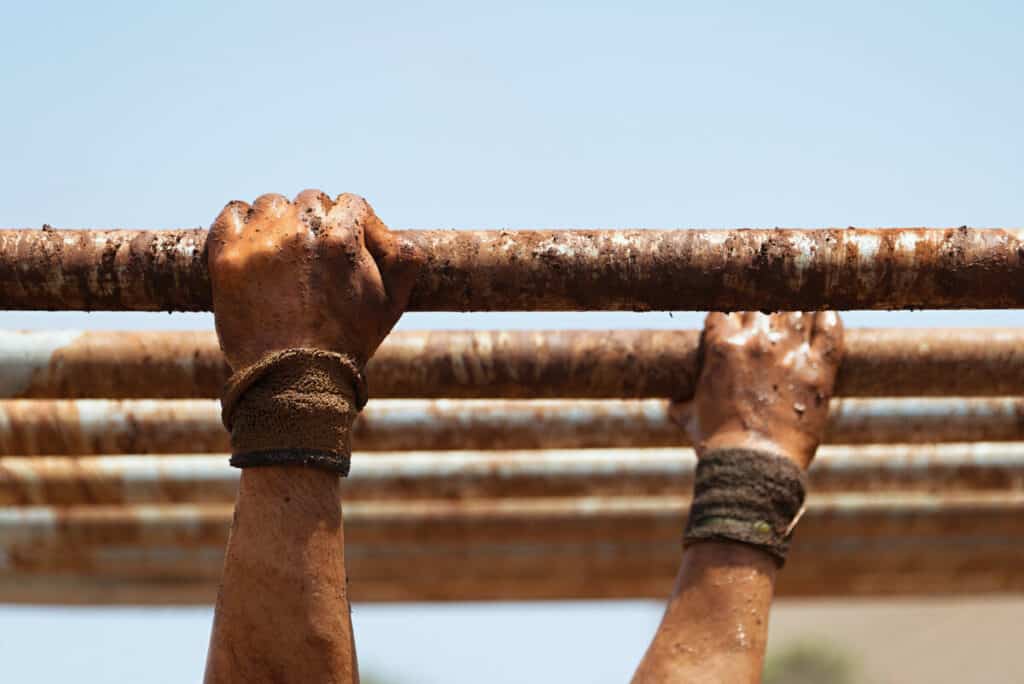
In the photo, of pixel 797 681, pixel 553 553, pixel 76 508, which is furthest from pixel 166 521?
pixel 797 681

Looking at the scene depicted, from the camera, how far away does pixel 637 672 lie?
454cm

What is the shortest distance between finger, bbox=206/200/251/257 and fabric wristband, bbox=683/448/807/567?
75.1 inches

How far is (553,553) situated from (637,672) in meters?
2.06

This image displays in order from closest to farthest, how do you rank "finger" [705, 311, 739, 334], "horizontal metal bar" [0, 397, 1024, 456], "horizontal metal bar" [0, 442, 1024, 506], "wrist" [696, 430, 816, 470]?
"wrist" [696, 430, 816, 470], "finger" [705, 311, 739, 334], "horizontal metal bar" [0, 397, 1024, 456], "horizontal metal bar" [0, 442, 1024, 506]

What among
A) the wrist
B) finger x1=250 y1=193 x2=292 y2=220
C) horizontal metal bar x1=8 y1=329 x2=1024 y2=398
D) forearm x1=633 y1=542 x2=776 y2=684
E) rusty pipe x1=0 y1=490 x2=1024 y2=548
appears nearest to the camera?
finger x1=250 y1=193 x2=292 y2=220

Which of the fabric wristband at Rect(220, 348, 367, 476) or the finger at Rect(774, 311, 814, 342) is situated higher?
the finger at Rect(774, 311, 814, 342)

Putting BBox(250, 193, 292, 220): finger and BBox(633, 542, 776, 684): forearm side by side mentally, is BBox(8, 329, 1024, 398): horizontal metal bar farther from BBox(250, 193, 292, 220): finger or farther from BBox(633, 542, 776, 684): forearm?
BBox(250, 193, 292, 220): finger

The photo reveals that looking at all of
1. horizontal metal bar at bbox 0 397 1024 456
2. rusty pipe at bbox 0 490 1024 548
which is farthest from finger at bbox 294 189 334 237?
rusty pipe at bbox 0 490 1024 548

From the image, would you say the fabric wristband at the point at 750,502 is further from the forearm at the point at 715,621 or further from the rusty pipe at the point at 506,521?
the rusty pipe at the point at 506,521

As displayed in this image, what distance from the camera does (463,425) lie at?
555 cm

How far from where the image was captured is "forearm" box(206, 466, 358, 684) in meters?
3.43

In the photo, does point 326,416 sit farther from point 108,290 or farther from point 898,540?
point 898,540

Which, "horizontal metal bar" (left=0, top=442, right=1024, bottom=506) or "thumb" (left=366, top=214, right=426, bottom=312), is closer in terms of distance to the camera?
"thumb" (left=366, top=214, right=426, bottom=312)

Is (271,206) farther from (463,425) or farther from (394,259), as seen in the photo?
(463,425)
